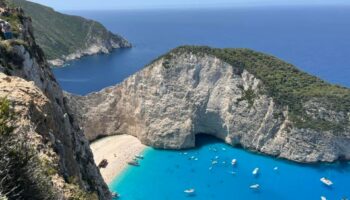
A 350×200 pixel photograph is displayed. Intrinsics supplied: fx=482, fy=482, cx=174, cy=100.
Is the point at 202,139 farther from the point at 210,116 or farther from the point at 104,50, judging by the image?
the point at 104,50

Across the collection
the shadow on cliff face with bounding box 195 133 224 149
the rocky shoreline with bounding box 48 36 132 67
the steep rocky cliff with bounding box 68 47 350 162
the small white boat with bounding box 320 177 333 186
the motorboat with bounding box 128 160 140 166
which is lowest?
the rocky shoreline with bounding box 48 36 132 67

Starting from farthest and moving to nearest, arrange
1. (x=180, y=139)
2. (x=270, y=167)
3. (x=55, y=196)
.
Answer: (x=180, y=139), (x=270, y=167), (x=55, y=196)

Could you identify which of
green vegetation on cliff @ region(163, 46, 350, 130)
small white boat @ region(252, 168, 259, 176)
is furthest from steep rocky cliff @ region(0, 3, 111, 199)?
green vegetation on cliff @ region(163, 46, 350, 130)

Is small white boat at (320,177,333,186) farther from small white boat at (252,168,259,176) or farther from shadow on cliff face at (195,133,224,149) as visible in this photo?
shadow on cliff face at (195,133,224,149)

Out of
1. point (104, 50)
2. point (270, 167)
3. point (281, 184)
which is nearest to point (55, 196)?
point (281, 184)

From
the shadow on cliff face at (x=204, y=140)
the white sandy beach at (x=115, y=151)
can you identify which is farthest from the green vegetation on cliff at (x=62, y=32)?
the shadow on cliff face at (x=204, y=140)
